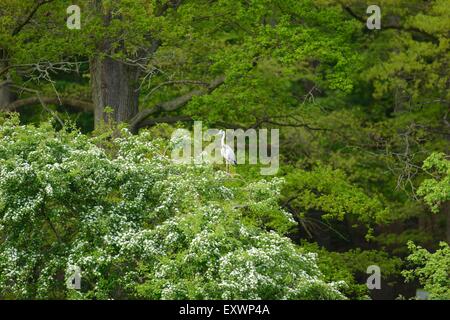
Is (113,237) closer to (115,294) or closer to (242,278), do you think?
(115,294)

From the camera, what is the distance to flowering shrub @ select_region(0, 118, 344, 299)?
51.4 feet

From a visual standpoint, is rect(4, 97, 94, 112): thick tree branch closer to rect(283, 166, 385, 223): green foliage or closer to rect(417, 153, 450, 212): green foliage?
rect(283, 166, 385, 223): green foliage

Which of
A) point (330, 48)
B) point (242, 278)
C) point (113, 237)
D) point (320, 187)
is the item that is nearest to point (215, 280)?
point (242, 278)

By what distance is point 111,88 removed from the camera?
25625 millimetres

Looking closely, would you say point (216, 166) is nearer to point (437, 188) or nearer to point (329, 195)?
point (437, 188)

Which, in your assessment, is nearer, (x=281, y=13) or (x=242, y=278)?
(x=242, y=278)

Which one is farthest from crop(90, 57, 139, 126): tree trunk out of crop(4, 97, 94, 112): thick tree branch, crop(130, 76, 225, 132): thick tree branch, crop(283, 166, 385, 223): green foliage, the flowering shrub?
the flowering shrub

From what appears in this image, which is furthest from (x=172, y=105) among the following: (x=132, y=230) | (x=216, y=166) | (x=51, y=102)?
(x=132, y=230)

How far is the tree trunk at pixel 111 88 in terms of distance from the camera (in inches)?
1006

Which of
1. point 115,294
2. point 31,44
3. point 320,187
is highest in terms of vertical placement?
point 31,44

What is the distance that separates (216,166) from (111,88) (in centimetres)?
633

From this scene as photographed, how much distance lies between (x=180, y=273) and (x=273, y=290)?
1291 millimetres

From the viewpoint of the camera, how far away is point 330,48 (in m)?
25.9

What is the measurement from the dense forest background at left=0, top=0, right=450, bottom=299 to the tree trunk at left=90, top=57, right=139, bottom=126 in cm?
4
